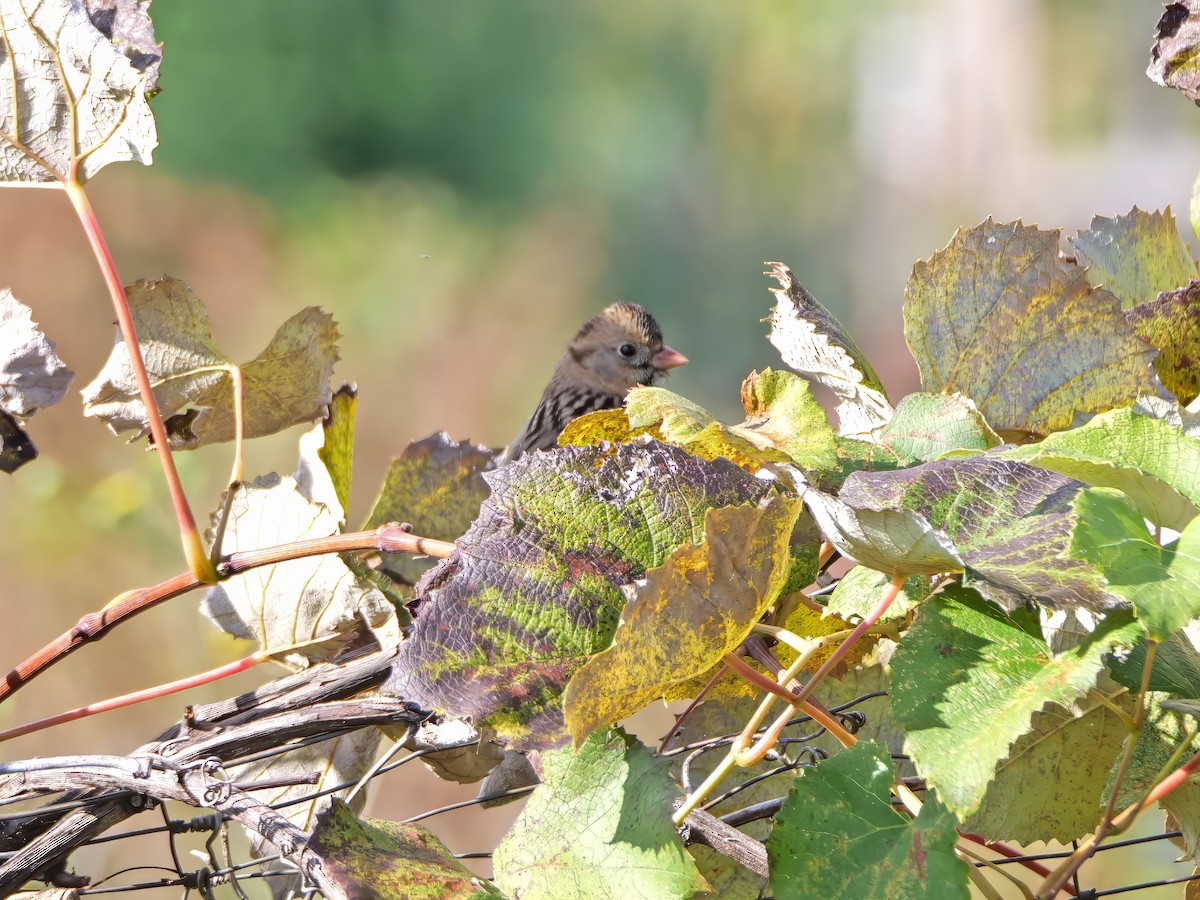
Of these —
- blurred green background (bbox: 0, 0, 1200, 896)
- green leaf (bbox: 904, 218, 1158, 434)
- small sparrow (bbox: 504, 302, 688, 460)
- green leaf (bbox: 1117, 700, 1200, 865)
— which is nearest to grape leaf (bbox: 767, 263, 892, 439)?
green leaf (bbox: 904, 218, 1158, 434)

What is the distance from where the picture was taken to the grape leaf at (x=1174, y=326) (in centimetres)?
46

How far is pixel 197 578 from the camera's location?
0.41m

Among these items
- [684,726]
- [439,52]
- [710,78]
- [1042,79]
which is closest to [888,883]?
[684,726]

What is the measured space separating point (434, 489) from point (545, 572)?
259mm

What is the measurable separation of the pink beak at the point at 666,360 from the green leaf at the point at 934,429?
1.17 meters

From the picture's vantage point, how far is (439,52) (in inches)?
125

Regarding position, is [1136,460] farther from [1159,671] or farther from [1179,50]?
[1179,50]

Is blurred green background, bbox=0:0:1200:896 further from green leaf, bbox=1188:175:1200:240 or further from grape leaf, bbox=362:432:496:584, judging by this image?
green leaf, bbox=1188:175:1200:240

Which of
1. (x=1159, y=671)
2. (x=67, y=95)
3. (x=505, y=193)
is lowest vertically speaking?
(x=505, y=193)

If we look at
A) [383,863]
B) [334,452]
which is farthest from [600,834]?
[334,452]

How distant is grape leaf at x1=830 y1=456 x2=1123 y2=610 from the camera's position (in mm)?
268

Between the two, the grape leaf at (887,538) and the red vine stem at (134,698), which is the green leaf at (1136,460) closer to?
the grape leaf at (887,538)

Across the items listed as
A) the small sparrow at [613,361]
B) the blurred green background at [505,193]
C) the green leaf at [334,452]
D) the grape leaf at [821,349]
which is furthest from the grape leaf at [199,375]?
the blurred green background at [505,193]

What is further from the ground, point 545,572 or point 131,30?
point 131,30
